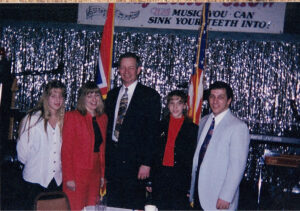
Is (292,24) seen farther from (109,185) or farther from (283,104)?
(109,185)

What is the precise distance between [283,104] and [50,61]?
3.94 metres

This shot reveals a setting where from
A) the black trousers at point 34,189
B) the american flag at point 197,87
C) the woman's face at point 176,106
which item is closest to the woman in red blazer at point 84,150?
the black trousers at point 34,189

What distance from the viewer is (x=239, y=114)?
5.43 metres

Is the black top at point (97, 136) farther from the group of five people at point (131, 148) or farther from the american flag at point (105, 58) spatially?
the american flag at point (105, 58)

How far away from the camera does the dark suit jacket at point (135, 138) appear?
2.82m

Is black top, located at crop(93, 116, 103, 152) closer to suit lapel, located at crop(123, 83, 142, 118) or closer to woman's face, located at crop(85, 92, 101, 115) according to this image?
woman's face, located at crop(85, 92, 101, 115)

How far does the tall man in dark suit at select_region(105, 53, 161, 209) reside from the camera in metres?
2.83

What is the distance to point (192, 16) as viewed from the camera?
5.22 m

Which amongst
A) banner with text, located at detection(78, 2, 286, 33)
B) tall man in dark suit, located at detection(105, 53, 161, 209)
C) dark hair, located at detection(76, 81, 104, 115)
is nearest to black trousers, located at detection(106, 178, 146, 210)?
tall man in dark suit, located at detection(105, 53, 161, 209)

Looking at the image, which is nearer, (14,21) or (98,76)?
(98,76)

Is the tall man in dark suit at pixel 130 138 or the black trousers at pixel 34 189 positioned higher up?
the tall man in dark suit at pixel 130 138

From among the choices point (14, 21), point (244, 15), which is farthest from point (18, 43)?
point (244, 15)

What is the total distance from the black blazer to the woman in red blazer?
0.49 m

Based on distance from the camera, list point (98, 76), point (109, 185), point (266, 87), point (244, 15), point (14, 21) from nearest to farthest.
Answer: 1. point (109, 185)
2. point (98, 76)
3. point (244, 15)
4. point (266, 87)
5. point (14, 21)
